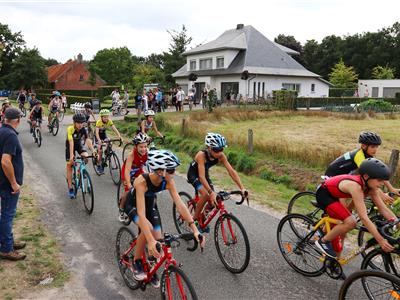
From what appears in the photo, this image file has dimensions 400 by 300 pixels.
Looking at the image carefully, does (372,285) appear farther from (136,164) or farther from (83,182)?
(83,182)

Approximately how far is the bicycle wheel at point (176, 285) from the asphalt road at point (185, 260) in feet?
2.84

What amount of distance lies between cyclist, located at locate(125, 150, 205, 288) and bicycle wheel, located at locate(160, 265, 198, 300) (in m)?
0.26

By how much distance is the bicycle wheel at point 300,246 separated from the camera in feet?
17.4

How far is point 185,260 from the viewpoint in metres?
5.89

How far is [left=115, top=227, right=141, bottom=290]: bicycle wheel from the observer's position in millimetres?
4910

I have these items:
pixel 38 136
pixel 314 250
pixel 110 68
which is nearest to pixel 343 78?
pixel 110 68

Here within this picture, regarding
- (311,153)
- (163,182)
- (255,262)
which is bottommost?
(255,262)

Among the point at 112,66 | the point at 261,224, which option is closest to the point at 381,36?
the point at 112,66

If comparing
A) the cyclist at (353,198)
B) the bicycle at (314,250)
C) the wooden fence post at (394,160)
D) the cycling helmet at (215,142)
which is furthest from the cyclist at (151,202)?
the wooden fence post at (394,160)

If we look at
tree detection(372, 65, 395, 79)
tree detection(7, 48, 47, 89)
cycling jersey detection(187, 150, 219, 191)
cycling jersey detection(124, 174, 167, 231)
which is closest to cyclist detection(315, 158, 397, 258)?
cycling jersey detection(187, 150, 219, 191)

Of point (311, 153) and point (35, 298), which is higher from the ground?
point (311, 153)

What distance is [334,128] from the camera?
76.0ft

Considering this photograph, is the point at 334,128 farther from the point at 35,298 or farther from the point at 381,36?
the point at 381,36

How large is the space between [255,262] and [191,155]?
30.6 feet
